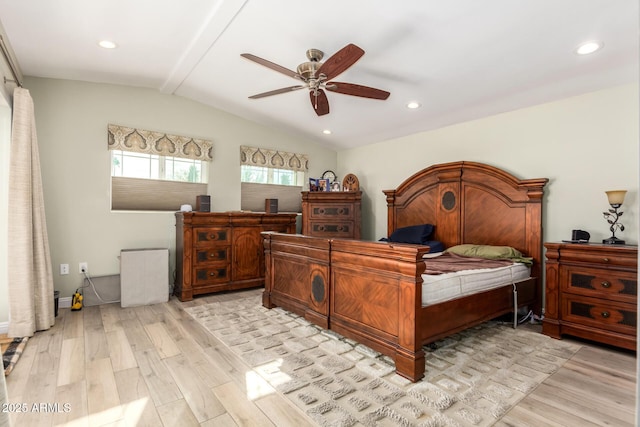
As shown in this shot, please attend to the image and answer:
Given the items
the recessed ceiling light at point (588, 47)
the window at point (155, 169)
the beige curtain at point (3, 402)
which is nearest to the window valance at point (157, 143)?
the window at point (155, 169)

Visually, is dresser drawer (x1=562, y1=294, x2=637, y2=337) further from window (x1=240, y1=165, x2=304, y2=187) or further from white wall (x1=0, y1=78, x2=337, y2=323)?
white wall (x1=0, y1=78, x2=337, y2=323)

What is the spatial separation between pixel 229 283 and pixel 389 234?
244 centimetres

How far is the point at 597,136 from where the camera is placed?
3.12 metres

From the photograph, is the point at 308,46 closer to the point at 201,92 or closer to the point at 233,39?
the point at 233,39

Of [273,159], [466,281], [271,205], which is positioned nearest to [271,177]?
[273,159]

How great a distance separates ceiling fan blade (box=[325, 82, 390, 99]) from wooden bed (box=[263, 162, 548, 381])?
4.29 ft

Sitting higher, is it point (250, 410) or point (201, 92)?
point (201, 92)

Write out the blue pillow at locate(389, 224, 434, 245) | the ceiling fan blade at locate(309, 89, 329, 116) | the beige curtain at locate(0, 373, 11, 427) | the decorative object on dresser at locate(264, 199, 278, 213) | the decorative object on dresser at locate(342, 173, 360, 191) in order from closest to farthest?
the beige curtain at locate(0, 373, 11, 427) < the ceiling fan blade at locate(309, 89, 329, 116) < the blue pillow at locate(389, 224, 434, 245) < the decorative object on dresser at locate(264, 199, 278, 213) < the decorative object on dresser at locate(342, 173, 360, 191)

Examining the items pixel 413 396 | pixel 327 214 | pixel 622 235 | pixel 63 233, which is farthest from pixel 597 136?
pixel 63 233

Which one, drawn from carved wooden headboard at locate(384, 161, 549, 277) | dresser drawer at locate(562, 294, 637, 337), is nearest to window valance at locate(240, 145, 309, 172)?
carved wooden headboard at locate(384, 161, 549, 277)

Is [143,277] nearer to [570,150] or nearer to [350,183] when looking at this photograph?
[350,183]

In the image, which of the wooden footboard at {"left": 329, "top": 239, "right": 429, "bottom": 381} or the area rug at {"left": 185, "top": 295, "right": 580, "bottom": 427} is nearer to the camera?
the area rug at {"left": 185, "top": 295, "right": 580, "bottom": 427}

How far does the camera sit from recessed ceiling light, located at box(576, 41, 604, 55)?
2.48 m

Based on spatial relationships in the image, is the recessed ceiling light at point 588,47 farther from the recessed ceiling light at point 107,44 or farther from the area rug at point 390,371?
the recessed ceiling light at point 107,44
